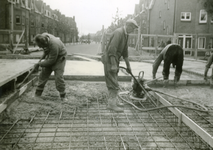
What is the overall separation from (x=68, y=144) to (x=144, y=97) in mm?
2412

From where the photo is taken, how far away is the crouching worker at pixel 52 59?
474 cm

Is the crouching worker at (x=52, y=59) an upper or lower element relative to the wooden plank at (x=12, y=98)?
upper

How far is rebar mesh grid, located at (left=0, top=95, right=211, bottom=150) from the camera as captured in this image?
3.01 m

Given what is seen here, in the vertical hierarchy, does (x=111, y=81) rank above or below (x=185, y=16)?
below

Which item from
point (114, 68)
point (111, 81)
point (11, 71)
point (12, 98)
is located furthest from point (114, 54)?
point (11, 71)

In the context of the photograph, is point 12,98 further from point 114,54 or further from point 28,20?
point 28,20

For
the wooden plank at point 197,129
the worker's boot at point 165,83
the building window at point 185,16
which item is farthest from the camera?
the building window at point 185,16

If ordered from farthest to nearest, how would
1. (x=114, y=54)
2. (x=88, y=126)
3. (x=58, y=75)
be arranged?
1. (x=58, y=75)
2. (x=114, y=54)
3. (x=88, y=126)

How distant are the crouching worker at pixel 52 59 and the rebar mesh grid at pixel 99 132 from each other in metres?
0.89

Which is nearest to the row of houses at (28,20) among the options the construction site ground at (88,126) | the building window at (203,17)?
the building window at (203,17)

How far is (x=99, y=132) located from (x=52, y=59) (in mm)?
1981

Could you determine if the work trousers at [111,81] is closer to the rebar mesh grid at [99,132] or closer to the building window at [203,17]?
the rebar mesh grid at [99,132]

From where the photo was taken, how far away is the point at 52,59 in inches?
190

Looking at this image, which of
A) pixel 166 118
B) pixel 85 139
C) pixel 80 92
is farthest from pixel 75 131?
pixel 80 92
